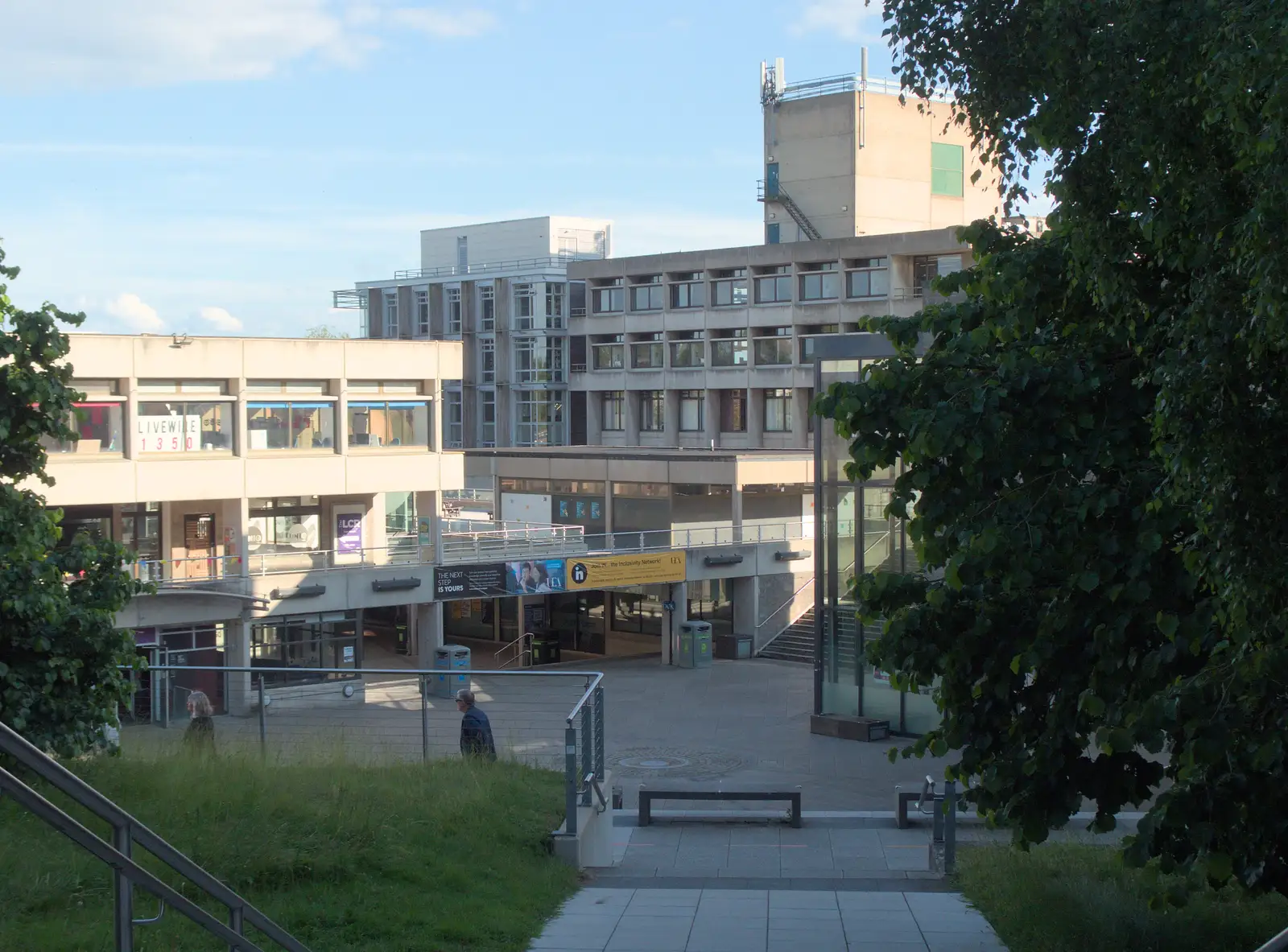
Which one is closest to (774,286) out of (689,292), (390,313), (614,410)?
(689,292)

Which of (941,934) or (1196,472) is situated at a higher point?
(1196,472)

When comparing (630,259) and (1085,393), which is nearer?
(1085,393)

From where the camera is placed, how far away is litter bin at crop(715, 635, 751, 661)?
41.7 metres

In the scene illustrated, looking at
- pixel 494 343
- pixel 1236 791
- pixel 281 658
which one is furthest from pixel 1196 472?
pixel 494 343

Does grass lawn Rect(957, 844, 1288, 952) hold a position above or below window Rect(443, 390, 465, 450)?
below

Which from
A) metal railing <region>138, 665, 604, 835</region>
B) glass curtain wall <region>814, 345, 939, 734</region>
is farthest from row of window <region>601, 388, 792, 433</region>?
metal railing <region>138, 665, 604, 835</region>

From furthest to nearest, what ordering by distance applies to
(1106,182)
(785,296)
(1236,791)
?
(785,296), (1106,182), (1236,791)

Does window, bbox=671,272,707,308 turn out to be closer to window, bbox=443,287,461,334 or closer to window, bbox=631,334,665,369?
window, bbox=631,334,665,369

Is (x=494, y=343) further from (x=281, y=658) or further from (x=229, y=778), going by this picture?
(x=229, y=778)

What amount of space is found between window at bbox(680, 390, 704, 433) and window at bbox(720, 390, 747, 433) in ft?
3.13

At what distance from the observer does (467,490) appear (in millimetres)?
60156

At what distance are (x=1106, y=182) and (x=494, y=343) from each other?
58961 millimetres

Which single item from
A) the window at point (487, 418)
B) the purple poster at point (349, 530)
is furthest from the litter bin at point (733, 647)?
the window at point (487, 418)

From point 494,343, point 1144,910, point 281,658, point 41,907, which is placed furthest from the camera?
point 494,343
